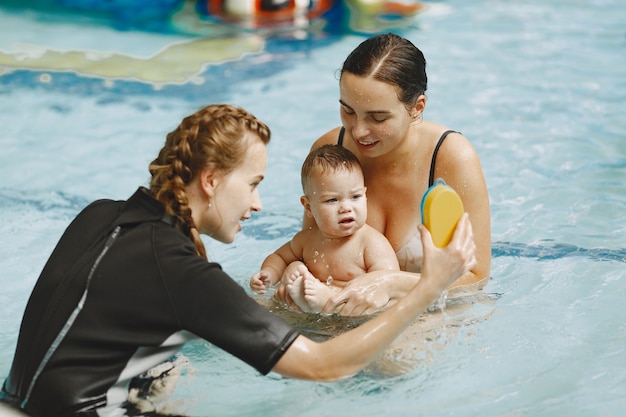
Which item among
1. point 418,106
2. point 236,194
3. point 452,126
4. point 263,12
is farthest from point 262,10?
point 236,194

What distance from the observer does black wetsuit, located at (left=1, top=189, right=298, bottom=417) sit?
2.83m

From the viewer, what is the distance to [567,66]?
8.70m

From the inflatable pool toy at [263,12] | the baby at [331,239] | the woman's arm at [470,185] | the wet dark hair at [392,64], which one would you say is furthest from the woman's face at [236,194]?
the inflatable pool toy at [263,12]

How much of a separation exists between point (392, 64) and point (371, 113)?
0.77ft

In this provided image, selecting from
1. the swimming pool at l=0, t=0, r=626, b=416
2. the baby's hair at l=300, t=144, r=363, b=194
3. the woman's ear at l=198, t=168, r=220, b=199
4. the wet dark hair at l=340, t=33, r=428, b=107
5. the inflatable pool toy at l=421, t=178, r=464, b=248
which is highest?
the wet dark hair at l=340, t=33, r=428, b=107

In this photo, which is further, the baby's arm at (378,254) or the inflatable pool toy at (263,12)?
the inflatable pool toy at (263,12)

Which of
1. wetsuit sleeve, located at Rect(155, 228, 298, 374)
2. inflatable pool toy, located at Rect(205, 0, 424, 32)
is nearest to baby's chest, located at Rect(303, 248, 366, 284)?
wetsuit sleeve, located at Rect(155, 228, 298, 374)

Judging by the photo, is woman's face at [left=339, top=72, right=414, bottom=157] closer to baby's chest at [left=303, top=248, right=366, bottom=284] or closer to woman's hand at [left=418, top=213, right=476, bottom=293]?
baby's chest at [left=303, top=248, right=366, bottom=284]

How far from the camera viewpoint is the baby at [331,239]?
4008 mm

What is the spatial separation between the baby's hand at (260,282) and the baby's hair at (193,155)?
1128mm

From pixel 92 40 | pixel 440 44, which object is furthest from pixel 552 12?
pixel 92 40

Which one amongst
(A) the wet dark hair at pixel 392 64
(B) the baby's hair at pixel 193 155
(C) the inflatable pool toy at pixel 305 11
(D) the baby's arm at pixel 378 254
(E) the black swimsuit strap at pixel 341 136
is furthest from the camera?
(C) the inflatable pool toy at pixel 305 11

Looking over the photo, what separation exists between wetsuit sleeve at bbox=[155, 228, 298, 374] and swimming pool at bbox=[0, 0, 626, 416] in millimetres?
745

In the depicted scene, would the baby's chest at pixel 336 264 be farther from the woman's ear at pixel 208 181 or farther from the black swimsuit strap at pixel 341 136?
the woman's ear at pixel 208 181
